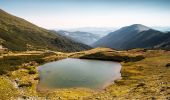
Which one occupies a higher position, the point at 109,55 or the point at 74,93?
the point at 109,55

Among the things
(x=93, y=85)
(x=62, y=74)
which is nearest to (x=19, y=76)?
(x=62, y=74)

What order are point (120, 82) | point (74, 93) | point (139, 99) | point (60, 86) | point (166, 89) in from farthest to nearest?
point (120, 82)
point (60, 86)
point (74, 93)
point (166, 89)
point (139, 99)

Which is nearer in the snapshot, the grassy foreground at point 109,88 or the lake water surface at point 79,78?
the grassy foreground at point 109,88

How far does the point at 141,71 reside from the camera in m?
122

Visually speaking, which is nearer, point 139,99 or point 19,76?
point 139,99

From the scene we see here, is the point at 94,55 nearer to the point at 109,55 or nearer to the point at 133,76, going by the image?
the point at 109,55

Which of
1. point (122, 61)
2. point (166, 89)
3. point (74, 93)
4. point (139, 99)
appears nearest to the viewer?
point (139, 99)

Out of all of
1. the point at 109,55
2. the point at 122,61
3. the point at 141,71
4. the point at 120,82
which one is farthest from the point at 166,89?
the point at 109,55

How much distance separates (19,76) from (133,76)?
52.8 meters

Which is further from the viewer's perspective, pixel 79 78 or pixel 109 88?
pixel 79 78

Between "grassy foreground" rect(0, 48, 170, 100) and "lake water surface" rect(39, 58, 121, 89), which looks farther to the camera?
"lake water surface" rect(39, 58, 121, 89)

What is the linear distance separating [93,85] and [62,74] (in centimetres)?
2622

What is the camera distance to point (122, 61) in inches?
6535

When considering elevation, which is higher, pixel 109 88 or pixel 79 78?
pixel 79 78
